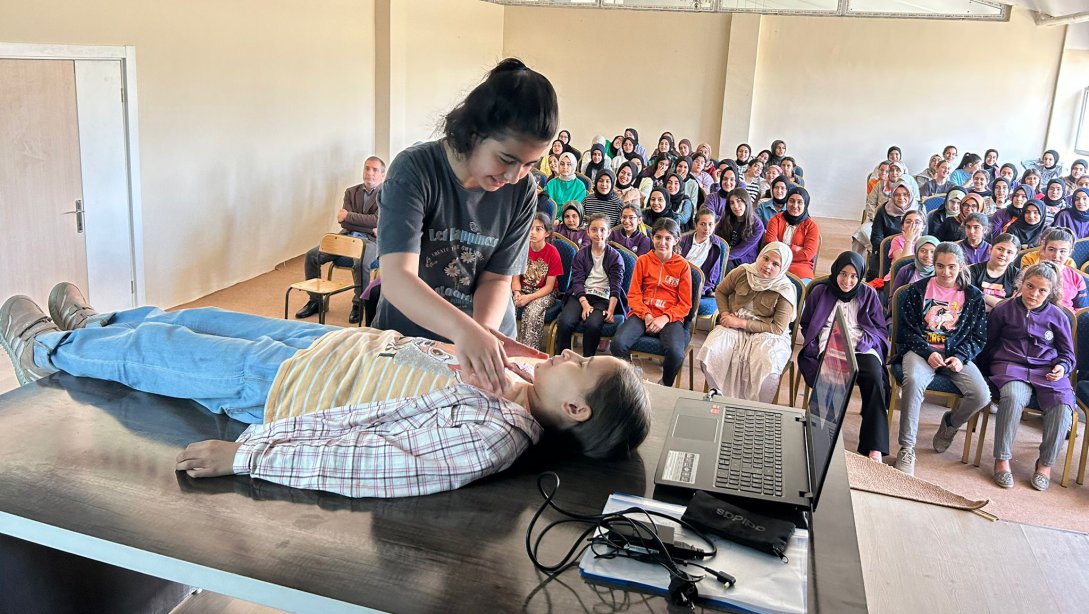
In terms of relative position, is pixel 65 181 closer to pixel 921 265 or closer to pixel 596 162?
pixel 921 265

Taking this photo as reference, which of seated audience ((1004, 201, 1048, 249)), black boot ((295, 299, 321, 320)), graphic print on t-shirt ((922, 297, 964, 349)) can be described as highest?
seated audience ((1004, 201, 1048, 249))

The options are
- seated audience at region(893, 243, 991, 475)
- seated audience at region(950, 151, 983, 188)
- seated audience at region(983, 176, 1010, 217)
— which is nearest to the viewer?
seated audience at region(893, 243, 991, 475)

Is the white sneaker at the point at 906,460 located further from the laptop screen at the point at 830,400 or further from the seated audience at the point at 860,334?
the laptop screen at the point at 830,400

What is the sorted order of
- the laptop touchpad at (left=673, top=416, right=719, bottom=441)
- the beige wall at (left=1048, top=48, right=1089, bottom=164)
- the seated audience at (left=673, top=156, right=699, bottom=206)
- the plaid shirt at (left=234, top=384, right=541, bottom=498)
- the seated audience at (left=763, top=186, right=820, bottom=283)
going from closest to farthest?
the plaid shirt at (left=234, top=384, right=541, bottom=498) → the laptop touchpad at (left=673, top=416, right=719, bottom=441) → the seated audience at (left=763, top=186, right=820, bottom=283) → the seated audience at (left=673, top=156, right=699, bottom=206) → the beige wall at (left=1048, top=48, right=1089, bottom=164)

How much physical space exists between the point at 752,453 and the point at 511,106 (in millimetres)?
867

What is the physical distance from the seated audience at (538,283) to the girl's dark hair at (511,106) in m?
3.32

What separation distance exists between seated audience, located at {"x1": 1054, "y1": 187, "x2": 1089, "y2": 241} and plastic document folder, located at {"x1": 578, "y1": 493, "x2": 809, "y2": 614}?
A: 6761 mm

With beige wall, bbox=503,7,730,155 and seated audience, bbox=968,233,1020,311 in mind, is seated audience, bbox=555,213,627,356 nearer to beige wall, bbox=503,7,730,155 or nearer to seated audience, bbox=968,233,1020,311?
seated audience, bbox=968,233,1020,311

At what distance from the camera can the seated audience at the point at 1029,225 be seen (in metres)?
6.58

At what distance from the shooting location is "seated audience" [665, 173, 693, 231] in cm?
703

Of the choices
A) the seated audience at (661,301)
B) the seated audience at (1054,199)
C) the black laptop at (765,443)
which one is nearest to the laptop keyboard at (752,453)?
the black laptop at (765,443)

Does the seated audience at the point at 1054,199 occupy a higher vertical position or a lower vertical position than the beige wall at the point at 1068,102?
lower

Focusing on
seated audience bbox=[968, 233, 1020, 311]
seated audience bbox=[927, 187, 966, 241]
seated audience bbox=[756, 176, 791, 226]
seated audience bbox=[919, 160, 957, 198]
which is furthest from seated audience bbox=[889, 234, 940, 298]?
seated audience bbox=[919, 160, 957, 198]

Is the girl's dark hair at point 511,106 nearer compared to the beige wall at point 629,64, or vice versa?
the girl's dark hair at point 511,106
